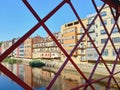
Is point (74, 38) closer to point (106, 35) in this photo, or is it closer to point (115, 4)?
point (106, 35)

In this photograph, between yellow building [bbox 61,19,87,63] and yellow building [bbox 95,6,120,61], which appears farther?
yellow building [bbox 61,19,87,63]

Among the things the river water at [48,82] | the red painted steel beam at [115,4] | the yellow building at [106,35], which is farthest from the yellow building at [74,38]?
the red painted steel beam at [115,4]

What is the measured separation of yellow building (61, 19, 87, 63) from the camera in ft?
169

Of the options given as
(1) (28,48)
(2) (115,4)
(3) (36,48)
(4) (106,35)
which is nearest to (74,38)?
(4) (106,35)

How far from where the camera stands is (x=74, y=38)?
54906 millimetres

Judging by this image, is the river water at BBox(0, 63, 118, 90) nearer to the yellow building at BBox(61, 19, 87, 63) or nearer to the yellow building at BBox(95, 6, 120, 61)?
the yellow building at BBox(95, 6, 120, 61)

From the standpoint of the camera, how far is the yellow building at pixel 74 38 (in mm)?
51531

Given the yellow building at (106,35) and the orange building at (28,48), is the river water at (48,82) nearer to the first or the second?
the yellow building at (106,35)

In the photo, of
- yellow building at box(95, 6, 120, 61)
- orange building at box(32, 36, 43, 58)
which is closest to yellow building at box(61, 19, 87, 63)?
yellow building at box(95, 6, 120, 61)

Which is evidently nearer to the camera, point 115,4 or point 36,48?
point 115,4

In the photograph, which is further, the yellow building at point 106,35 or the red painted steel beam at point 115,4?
the yellow building at point 106,35

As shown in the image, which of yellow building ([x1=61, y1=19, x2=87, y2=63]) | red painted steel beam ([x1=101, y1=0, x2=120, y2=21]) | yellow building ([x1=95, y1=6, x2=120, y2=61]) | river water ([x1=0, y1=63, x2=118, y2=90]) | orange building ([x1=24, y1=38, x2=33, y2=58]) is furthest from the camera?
orange building ([x1=24, y1=38, x2=33, y2=58])

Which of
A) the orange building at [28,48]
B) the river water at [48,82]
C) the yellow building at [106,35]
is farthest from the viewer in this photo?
the orange building at [28,48]

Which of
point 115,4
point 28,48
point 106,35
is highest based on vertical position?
point 106,35
